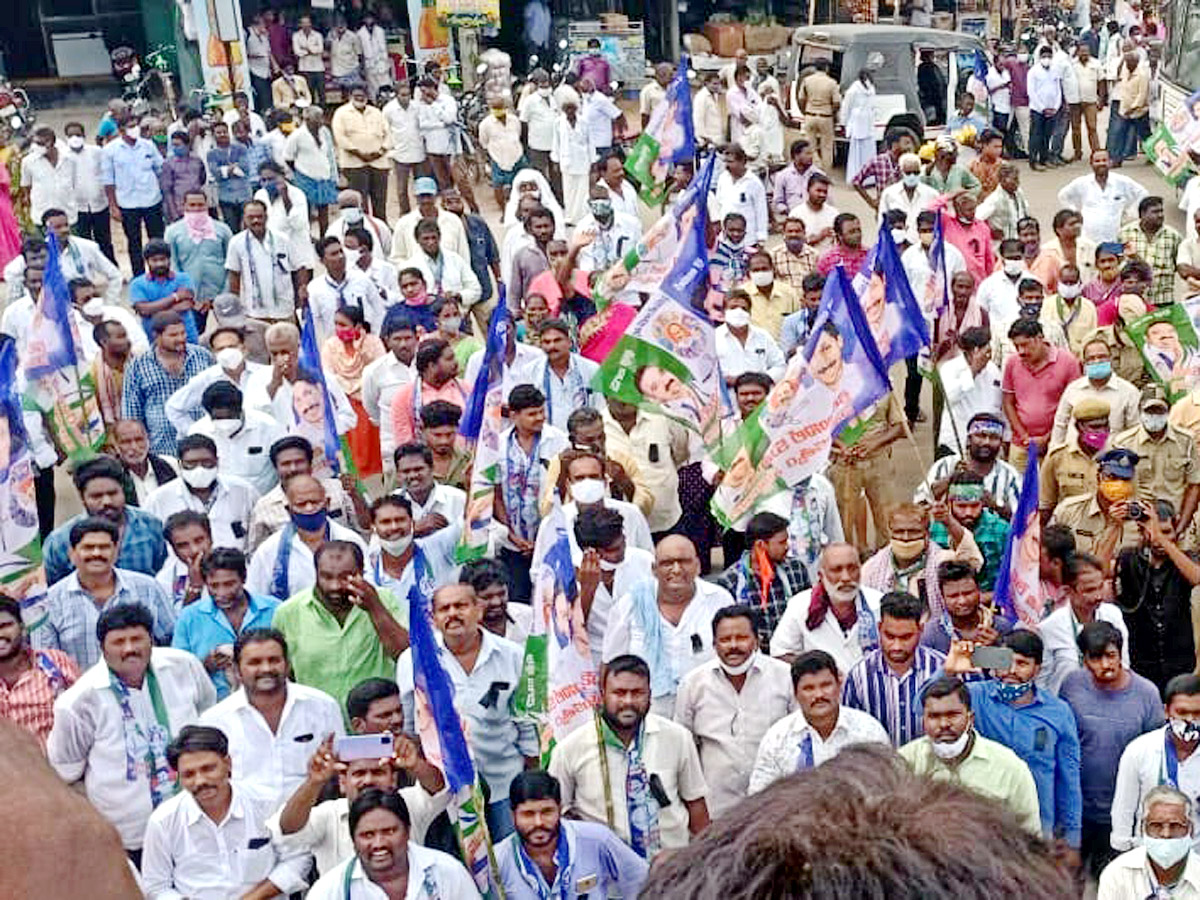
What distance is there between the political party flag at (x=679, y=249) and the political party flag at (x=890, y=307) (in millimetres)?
819

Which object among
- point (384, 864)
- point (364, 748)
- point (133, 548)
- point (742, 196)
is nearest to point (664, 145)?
point (742, 196)

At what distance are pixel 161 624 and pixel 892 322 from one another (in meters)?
3.43

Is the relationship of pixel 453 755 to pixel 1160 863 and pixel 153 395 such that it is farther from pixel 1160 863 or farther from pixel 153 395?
pixel 153 395

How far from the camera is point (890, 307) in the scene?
25.1 ft

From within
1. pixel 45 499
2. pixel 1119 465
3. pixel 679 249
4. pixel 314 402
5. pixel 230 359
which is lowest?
pixel 45 499

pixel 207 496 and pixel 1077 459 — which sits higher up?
pixel 207 496

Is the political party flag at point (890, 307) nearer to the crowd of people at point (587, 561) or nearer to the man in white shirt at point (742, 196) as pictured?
the crowd of people at point (587, 561)

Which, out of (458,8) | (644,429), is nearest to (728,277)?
(644,429)

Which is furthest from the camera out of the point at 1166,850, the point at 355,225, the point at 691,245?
the point at 355,225

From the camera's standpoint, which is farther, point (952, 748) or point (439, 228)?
point (439, 228)

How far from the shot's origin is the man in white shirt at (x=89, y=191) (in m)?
14.9

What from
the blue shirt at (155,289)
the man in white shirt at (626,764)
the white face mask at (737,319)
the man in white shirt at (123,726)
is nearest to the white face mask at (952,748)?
the man in white shirt at (626,764)

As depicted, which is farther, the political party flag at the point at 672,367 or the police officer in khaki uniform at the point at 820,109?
the police officer in khaki uniform at the point at 820,109

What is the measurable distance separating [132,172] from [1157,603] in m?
10.7
